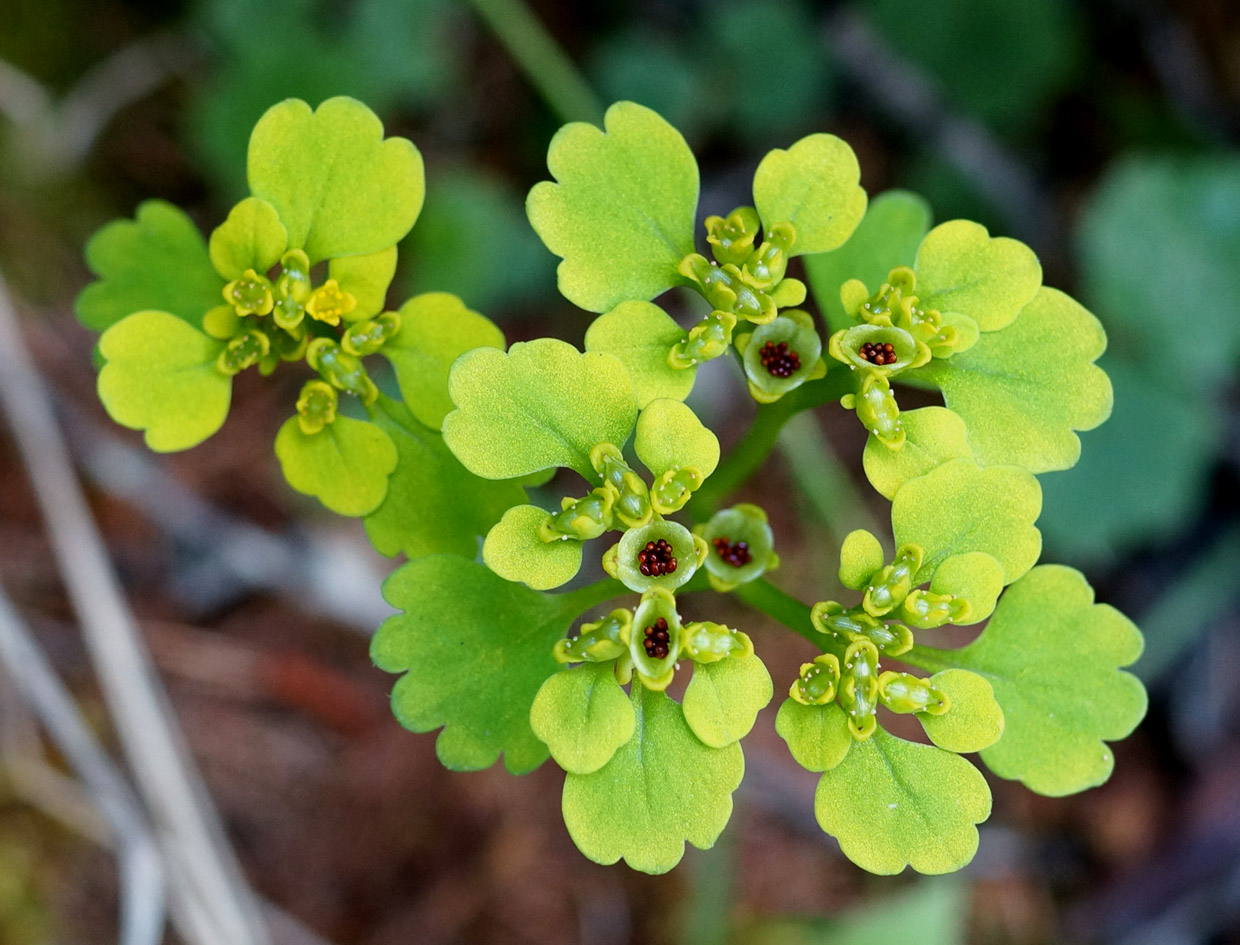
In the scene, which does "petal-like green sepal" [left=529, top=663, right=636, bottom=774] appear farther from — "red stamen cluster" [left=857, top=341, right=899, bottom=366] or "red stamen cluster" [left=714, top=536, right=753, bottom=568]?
"red stamen cluster" [left=857, top=341, right=899, bottom=366]

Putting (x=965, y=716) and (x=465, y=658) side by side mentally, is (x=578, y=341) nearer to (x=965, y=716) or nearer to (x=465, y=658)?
(x=465, y=658)

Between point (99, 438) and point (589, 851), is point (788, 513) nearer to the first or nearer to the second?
point (99, 438)

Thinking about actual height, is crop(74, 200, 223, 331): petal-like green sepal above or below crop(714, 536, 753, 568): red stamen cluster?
above

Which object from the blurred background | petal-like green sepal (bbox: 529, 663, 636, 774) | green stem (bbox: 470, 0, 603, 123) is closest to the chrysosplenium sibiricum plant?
petal-like green sepal (bbox: 529, 663, 636, 774)

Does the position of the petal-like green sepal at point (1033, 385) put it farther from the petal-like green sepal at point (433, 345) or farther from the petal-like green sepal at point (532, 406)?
the petal-like green sepal at point (433, 345)

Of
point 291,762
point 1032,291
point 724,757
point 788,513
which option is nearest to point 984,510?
point 1032,291

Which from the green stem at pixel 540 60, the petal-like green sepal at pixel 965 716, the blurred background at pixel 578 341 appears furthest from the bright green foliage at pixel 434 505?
the green stem at pixel 540 60
